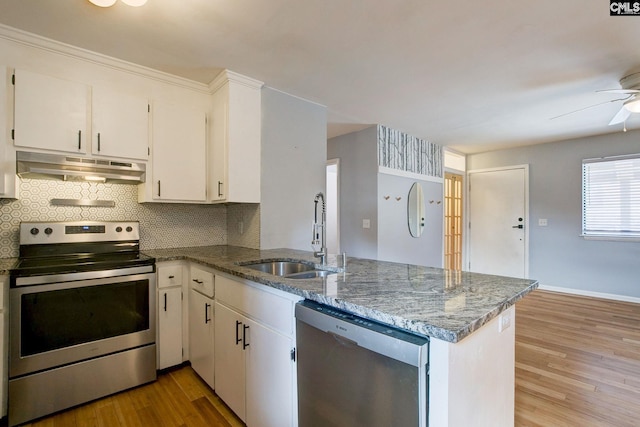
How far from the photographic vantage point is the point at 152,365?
7.20ft

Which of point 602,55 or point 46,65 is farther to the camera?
point 602,55

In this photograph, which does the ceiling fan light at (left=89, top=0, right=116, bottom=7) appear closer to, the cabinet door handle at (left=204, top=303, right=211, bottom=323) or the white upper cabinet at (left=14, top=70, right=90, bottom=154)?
the white upper cabinet at (left=14, top=70, right=90, bottom=154)

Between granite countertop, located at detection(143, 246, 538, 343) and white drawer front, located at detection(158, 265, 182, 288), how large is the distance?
695mm

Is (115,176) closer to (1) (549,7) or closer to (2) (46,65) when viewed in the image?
(2) (46,65)

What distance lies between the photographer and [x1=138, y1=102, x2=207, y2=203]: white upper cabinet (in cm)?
246

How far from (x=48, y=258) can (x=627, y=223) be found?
664cm

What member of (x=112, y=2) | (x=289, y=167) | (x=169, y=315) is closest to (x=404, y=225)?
(x=289, y=167)

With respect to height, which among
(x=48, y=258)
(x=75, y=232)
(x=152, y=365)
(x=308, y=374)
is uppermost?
(x=75, y=232)

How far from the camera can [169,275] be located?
7.64 feet

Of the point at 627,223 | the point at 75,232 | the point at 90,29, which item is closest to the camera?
the point at 90,29

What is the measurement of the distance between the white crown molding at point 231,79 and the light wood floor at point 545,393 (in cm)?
242

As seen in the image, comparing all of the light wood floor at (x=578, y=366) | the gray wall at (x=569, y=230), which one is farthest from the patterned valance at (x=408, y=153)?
the light wood floor at (x=578, y=366)

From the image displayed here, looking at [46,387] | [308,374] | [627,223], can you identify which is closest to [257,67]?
[308,374]

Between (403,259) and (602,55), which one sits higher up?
(602,55)
